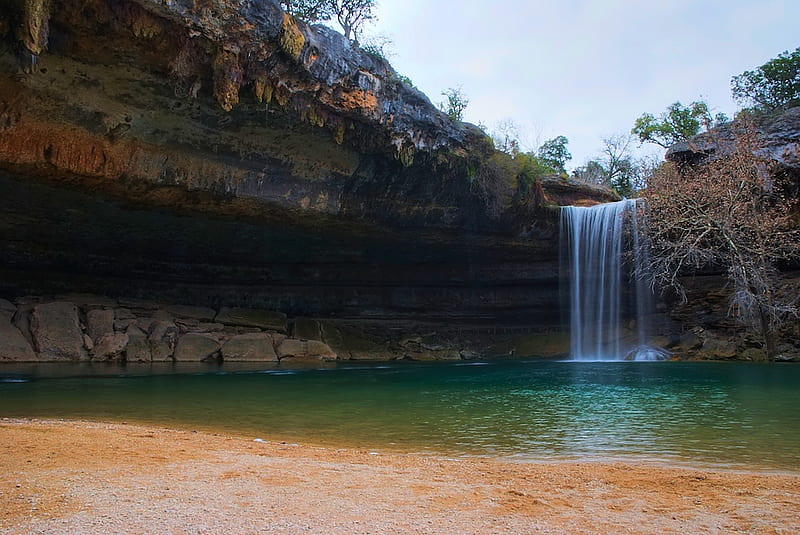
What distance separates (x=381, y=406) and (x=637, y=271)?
46.5 ft

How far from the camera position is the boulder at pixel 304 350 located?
63.6ft

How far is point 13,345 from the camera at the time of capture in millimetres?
15273

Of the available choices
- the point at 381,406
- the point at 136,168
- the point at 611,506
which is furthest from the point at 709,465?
the point at 136,168

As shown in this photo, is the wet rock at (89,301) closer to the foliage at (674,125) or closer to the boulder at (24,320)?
the boulder at (24,320)

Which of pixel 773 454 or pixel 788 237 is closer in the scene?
pixel 773 454

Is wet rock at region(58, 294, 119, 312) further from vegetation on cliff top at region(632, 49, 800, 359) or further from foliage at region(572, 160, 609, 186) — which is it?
foliage at region(572, 160, 609, 186)

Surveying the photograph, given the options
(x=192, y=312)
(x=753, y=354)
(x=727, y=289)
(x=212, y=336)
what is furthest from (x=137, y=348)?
(x=727, y=289)

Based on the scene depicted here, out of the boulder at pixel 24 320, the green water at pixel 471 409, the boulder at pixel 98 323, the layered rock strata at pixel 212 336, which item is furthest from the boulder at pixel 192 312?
the green water at pixel 471 409

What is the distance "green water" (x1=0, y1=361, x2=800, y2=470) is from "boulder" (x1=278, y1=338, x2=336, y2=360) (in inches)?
221

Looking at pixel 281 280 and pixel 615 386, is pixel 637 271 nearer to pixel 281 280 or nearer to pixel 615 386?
pixel 615 386

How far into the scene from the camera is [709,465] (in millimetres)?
4719

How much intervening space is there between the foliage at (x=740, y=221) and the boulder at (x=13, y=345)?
18054 mm

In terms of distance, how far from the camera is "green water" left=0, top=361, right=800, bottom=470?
5.64 m

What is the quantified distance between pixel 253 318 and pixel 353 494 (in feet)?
59.6
